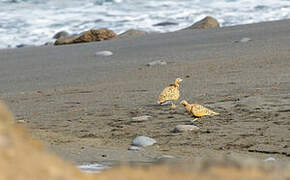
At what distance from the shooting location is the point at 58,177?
3.34 feet

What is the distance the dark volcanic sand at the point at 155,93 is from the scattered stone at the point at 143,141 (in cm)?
7

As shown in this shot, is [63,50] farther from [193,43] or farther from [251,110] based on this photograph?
[251,110]

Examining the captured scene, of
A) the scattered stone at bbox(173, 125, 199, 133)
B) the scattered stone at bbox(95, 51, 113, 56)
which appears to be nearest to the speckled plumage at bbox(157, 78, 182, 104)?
the scattered stone at bbox(173, 125, 199, 133)

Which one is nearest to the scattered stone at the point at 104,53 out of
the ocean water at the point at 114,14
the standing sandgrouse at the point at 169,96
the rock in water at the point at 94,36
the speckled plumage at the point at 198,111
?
the rock in water at the point at 94,36

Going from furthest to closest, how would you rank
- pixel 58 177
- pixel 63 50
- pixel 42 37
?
pixel 42 37 < pixel 63 50 < pixel 58 177

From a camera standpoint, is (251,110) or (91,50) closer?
(251,110)

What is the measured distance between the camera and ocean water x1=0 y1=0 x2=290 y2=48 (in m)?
17.6

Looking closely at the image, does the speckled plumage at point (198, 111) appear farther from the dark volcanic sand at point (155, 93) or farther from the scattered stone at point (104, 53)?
the scattered stone at point (104, 53)

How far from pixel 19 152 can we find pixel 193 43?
10173mm

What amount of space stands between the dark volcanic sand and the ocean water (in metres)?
5.21

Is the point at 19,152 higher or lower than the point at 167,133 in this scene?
higher

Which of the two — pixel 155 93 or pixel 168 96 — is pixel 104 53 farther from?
pixel 168 96

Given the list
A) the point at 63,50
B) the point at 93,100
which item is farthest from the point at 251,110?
the point at 63,50

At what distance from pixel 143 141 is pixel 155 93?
244cm
